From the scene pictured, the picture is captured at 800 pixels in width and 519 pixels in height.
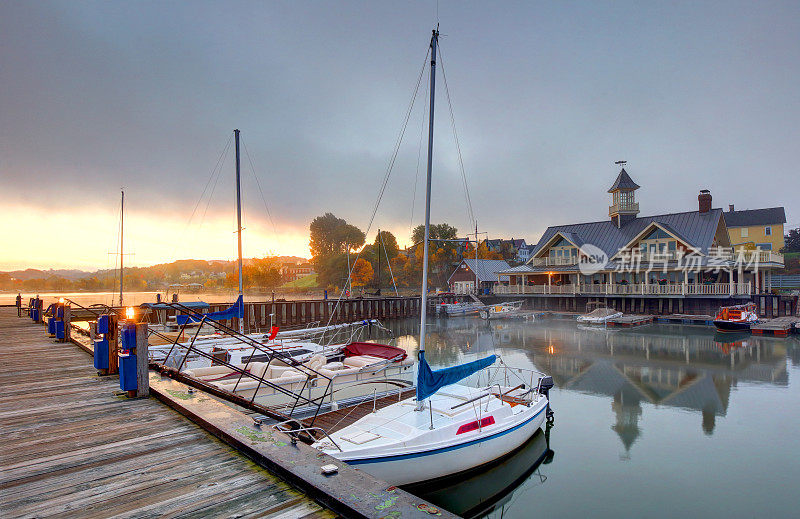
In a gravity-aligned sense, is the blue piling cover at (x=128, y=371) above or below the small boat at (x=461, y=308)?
above

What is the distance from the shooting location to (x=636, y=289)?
4294 cm

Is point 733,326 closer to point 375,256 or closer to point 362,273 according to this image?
point 362,273

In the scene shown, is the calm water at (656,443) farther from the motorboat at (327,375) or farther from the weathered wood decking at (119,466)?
the weathered wood decking at (119,466)

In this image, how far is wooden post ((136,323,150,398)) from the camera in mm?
6379

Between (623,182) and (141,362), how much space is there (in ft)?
180

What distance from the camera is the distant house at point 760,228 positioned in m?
63.2

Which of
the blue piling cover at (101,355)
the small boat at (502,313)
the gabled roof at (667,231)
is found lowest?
the small boat at (502,313)

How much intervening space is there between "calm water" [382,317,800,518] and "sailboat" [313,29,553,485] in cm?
69

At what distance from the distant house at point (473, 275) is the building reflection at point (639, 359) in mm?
22770

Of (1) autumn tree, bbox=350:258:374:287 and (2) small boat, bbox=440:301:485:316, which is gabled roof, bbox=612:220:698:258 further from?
(1) autumn tree, bbox=350:258:374:287

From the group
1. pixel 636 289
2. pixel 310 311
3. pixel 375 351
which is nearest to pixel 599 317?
pixel 636 289

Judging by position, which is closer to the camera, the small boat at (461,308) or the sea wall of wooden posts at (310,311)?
the sea wall of wooden posts at (310,311)

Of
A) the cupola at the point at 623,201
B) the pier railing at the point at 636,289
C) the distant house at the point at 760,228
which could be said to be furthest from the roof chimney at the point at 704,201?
the distant house at the point at 760,228

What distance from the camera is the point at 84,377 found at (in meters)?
7.95
